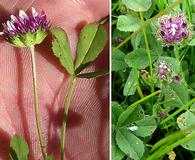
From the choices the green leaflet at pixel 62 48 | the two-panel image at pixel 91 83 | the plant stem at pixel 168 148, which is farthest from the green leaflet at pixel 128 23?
the plant stem at pixel 168 148

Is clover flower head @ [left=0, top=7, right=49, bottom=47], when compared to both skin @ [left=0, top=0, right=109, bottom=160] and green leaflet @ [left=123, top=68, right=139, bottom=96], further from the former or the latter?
green leaflet @ [left=123, top=68, right=139, bottom=96]

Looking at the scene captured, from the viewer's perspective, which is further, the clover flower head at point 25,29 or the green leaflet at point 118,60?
the green leaflet at point 118,60

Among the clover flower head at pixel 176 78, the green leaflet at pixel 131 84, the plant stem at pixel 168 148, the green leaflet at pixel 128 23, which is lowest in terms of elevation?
the plant stem at pixel 168 148

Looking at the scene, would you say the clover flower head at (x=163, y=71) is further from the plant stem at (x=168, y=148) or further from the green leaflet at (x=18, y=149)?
the green leaflet at (x=18, y=149)

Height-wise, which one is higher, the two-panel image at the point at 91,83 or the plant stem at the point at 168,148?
the two-panel image at the point at 91,83

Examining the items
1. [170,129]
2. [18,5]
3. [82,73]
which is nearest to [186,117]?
[170,129]

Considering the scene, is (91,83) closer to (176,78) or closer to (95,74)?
(95,74)
